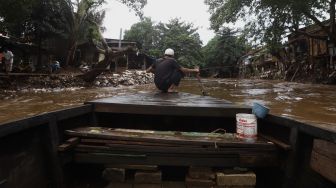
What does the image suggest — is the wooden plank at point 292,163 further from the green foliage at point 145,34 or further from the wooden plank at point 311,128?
the green foliage at point 145,34

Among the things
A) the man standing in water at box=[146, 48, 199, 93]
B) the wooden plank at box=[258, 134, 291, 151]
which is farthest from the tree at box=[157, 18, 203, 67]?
the wooden plank at box=[258, 134, 291, 151]

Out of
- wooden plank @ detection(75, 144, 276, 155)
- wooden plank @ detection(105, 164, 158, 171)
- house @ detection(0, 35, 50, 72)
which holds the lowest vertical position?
wooden plank @ detection(105, 164, 158, 171)

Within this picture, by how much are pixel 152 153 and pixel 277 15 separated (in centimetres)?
1907

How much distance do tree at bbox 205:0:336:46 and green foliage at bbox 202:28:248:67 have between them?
21.3 meters

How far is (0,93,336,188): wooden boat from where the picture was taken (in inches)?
129

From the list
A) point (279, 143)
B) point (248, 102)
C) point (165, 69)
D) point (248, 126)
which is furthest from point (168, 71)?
point (279, 143)

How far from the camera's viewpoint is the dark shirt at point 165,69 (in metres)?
8.50

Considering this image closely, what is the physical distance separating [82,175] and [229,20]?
918 inches

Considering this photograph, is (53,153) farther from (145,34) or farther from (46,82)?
(145,34)

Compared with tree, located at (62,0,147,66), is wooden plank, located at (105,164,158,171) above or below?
below

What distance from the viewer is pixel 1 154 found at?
3.12 m

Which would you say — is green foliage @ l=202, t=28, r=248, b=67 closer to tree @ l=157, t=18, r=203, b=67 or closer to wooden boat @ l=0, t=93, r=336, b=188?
tree @ l=157, t=18, r=203, b=67

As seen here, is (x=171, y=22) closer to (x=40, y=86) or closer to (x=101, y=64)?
(x=101, y=64)

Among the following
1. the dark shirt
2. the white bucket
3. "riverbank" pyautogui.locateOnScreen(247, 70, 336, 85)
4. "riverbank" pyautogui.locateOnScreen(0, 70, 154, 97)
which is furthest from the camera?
"riverbank" pyautogui.locateOnScreen(247, 70, 336, 85)
